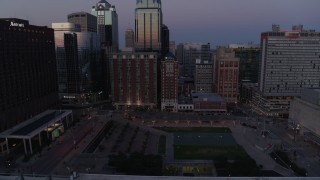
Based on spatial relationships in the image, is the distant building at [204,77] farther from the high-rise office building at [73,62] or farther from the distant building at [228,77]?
the high-rise office building at [73,62]

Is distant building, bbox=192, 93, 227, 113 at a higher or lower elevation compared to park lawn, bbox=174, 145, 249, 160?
higher

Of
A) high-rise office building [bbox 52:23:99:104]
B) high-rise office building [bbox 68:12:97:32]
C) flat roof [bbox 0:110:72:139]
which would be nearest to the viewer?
flat roof [bbox 0:110:72:139]

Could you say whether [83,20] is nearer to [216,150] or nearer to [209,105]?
[209,105]

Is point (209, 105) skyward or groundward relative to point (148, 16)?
groundward

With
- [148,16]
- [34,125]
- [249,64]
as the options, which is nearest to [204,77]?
[249,64]

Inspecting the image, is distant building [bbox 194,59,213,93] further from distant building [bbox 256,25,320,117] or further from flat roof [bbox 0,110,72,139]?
flat roof [bbox 0,110,72,139]

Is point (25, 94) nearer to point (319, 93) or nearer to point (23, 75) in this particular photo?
point (23, 75)

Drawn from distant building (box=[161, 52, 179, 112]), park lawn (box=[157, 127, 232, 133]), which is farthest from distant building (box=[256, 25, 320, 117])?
distant building (box=[161, 52, 179, 112])

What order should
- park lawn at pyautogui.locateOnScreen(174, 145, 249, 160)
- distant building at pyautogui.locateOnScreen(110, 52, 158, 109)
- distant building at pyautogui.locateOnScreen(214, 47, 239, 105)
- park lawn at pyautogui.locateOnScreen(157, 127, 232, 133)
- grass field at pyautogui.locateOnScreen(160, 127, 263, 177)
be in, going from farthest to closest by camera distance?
distant building at pyautogui.locateOnScreen(214, 47, 239, 105) < distant building at pyautogui.locateOnScreen(110, 52, 158, 109) < park lawn at pyautogui.locateOnScreen(157, 127, 232, 133) < park lawn at pyautogui.locateOnScreen(174, 145, 249, 160) < grass field at pyautogui.locateOnScreen(160, 127, 263, 177)
